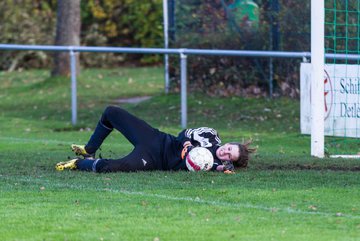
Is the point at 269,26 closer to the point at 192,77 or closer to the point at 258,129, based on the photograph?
the point at 192,77

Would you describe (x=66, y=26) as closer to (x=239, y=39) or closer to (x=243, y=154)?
(x=239, y=39)

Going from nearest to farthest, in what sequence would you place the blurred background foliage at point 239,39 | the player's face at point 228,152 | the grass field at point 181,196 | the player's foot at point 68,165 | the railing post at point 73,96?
the grass field at point 181,196 → the player's face at point 228,152 → the player's foot at point 68,165 → the railing post at point 73,96 → the blurred background foliage at point 239,39

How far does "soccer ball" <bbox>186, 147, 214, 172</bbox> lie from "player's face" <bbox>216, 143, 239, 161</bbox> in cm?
10

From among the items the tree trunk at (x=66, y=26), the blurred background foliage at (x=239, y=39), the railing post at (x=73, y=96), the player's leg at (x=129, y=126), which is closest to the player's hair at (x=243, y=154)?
the player's leg at (x=129, y=126)

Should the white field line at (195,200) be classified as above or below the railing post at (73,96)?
below

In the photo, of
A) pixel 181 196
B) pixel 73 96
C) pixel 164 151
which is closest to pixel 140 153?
pixel 164 151

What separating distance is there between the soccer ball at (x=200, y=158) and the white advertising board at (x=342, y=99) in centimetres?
349

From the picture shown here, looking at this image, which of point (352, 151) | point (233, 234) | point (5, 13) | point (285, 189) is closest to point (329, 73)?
point (352, 151)

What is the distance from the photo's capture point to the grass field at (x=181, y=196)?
8227 mm

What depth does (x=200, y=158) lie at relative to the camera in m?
11.4

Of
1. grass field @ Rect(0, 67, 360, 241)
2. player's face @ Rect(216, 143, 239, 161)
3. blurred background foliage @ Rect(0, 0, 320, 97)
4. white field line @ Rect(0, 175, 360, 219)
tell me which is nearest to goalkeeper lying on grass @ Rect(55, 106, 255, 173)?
player's face @ Rect(216, 143, 239, 161)

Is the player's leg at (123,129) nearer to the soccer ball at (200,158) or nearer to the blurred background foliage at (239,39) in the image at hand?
the soccer ball at (200,158)

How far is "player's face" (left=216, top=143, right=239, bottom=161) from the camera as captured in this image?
11422mm

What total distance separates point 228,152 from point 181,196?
1.65 metres
